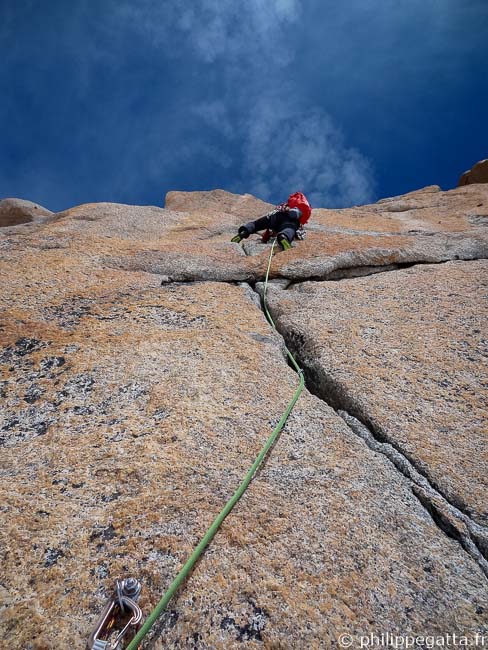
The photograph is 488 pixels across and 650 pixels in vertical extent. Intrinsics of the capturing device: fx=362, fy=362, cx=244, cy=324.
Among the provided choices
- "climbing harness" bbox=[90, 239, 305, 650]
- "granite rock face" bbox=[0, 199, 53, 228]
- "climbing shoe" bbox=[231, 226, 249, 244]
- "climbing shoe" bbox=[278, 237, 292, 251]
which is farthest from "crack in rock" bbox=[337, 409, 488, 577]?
"granite rock face" bbox=[0, 199, 53, 228]

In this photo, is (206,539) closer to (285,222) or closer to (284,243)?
(284,243)

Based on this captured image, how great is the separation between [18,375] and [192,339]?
1.40 metres

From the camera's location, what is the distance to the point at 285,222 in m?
6.86

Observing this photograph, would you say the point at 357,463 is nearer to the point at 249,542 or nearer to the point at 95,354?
the point at 249,542

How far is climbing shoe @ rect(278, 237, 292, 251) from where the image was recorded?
18.9ft

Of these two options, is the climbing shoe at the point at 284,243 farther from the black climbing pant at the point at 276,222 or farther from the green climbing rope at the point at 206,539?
the green climbing rope at the point at 206,539

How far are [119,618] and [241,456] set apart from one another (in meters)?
0.98

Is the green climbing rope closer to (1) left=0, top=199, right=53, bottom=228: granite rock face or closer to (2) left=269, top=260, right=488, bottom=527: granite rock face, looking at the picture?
(2) left=269, top=260, right=488, bottom=527: granite rock face

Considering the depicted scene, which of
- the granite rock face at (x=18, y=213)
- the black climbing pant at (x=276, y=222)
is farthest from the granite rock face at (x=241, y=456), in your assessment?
the granite rock face at (x=18, y=213)

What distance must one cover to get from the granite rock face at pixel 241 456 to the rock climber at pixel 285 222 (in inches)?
89.6

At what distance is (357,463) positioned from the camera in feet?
7.57

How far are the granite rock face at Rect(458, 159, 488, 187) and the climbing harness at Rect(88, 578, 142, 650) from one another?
2283 centimetres

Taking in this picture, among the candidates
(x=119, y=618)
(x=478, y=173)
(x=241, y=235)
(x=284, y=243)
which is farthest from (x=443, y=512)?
(x=478, y=173)

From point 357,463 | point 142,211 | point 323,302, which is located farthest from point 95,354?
point 142,211
